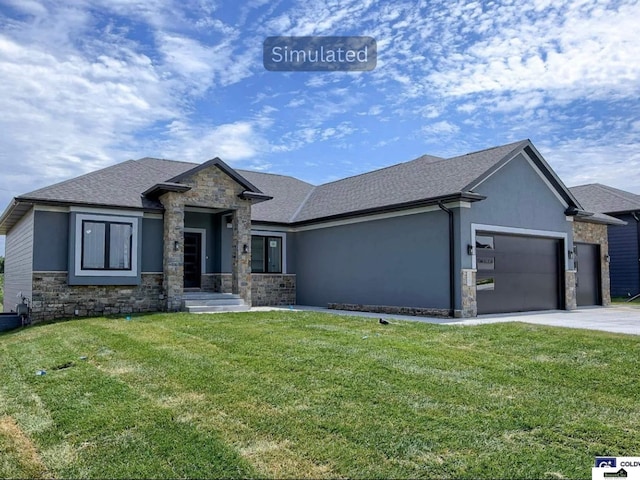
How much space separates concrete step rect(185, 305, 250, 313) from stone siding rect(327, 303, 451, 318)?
11.4 ft

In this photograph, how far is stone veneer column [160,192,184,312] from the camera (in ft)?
48.5

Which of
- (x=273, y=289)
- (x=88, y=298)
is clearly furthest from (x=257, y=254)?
(x=88, y=298)

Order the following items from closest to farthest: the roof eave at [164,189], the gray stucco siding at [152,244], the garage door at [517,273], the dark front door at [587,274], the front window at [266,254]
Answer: the garage door at [517,273] < the roof eave at [164,189] < the gray stucco siding at [152,244] < the front window at [266,254] < the dark front door at [587,274]

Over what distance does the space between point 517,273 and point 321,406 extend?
1200cm

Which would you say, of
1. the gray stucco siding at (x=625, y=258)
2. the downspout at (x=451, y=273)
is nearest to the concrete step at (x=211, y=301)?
Result: the downspout at (x=451, y=273)

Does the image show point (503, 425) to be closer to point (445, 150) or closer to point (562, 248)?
point (562, 248)

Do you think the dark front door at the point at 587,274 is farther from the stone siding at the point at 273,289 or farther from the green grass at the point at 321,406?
the stone siding at the point at 273,289

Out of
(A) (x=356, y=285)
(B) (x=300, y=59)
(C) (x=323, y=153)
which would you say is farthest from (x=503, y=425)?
(C) (x=323, y=153)

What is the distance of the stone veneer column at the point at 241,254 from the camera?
16125mm

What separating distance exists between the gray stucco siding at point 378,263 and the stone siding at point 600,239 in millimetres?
8329

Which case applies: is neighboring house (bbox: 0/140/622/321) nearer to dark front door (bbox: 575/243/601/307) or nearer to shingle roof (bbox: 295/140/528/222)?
shingle roof (bbox: 295/140/528/222)

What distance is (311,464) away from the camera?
3871mm

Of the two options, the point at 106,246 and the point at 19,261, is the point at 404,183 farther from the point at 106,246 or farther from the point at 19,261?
the point at 19,261

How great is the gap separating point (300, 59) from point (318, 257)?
8298 millimetres
